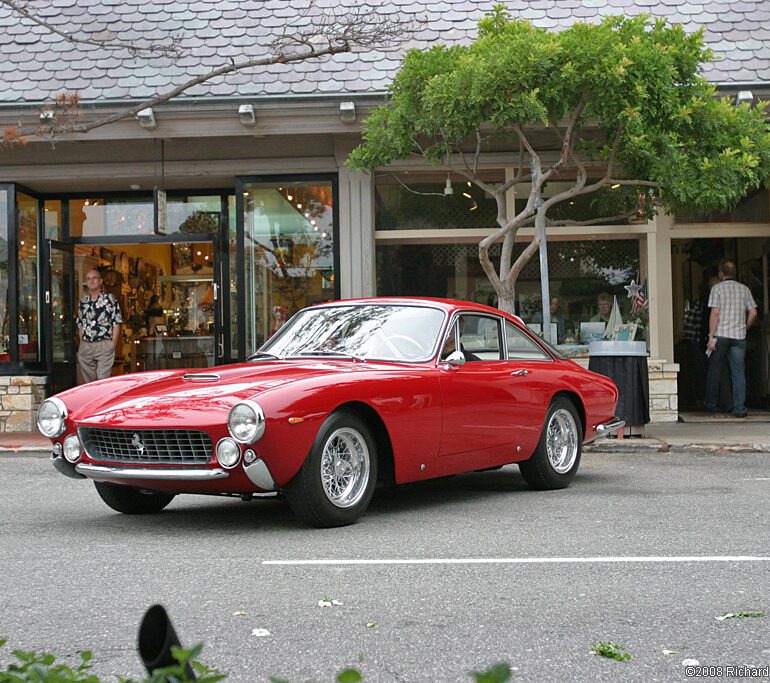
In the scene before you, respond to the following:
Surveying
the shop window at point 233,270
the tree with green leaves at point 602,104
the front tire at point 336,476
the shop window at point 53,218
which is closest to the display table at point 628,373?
the tree with green leaves at point 602,104

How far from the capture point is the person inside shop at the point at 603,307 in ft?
45.0

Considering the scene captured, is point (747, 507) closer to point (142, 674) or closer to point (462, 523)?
point (462, 523)

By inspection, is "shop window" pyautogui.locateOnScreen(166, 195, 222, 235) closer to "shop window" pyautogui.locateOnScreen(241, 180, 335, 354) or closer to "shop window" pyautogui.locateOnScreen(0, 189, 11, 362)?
"shop window" pyautogui.locateOnScreen(241, 180, 335, 354)

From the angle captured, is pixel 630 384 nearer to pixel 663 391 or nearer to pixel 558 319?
pixel 663 391

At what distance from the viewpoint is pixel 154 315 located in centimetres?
1669

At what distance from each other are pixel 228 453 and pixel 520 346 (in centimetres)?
303

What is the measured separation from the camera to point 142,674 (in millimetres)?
3430

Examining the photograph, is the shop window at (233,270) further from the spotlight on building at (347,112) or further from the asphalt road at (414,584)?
the asphalt road at (414,584)

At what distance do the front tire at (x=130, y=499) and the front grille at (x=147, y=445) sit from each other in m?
0.57

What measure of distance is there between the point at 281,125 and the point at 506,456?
6653 mm

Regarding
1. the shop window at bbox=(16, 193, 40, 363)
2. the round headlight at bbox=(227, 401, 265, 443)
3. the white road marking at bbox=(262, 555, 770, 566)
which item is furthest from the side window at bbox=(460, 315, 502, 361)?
the shop window at bbox=(16, 193, 40, 363)

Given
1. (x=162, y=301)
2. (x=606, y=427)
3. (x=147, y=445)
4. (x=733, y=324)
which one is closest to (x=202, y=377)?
(x=147, y=445)

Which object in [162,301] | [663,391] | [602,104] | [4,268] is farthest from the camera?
[162,301]

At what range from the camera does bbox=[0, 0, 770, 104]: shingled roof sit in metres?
12.8
